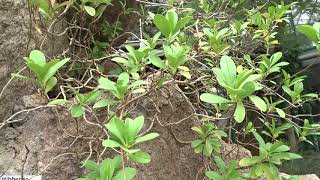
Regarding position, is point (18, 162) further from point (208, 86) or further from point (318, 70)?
point (318, 70)

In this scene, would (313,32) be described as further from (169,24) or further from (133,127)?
(133,127)

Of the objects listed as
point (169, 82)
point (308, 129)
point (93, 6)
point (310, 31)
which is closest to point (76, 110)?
point (169, 82)

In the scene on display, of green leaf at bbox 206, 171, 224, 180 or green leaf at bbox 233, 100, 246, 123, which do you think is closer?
green leaf at bbox 233, 100, 246, 123

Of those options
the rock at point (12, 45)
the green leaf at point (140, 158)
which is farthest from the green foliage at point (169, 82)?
the rock at point (12, 45)

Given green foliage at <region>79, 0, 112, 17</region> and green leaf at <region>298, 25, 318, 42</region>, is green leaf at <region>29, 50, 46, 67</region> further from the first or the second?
green leaf at <region>298, 25, 318, 42</region>

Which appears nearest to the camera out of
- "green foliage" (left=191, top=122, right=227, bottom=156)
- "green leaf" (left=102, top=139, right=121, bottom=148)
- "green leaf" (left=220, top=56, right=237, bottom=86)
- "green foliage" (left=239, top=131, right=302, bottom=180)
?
"green leaf" (left=102, top=139, right=121, bottom=148)

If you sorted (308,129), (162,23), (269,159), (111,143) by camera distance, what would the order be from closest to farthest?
(111,143)
(162,23)
(269,159)
(308,129)

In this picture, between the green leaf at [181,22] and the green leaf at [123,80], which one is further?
the green leaf at [181,22]

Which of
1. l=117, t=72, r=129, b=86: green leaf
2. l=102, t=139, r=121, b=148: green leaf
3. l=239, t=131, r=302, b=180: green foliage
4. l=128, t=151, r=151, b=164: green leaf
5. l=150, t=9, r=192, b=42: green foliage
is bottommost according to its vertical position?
l=239, t=131, r=302, b=180: green foliage

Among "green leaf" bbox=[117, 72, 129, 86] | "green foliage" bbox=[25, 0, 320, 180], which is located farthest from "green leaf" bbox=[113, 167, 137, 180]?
"green leaf" bbox=[117, 72, 129, 86]

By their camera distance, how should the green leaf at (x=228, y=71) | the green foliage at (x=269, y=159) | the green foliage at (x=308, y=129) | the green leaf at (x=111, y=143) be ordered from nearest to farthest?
the green leaf at (x=111, y=143) → the green leaf at (x=228, y=71) → the green foliage at (x=269, y=159) → the green foliage at (x=308, y=129)

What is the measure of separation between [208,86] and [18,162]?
2.09ft

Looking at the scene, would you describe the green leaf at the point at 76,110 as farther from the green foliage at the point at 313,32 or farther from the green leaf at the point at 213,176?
the green foliage at the point at 313,32

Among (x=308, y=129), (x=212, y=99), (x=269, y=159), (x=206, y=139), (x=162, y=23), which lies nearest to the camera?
(x=212, y=99)
